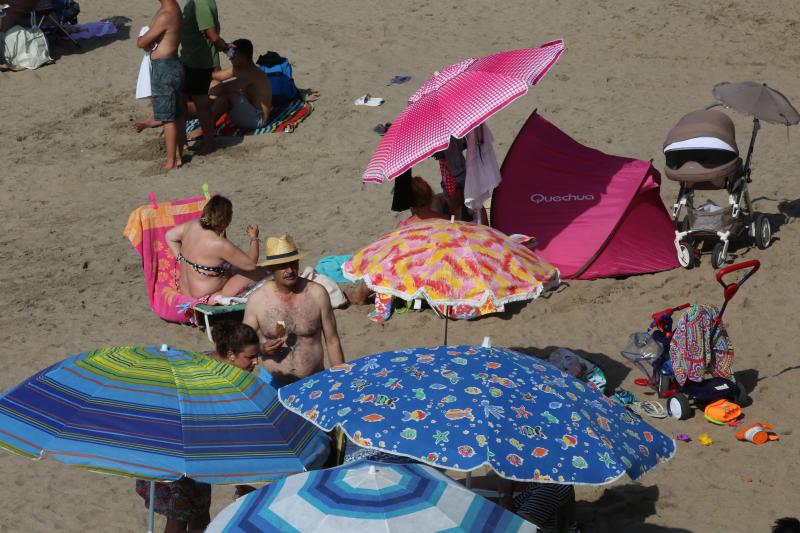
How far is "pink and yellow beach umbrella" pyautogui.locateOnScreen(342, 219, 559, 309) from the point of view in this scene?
19.7ft

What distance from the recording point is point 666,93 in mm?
12828

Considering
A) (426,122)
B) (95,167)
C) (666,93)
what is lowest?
(95,167)

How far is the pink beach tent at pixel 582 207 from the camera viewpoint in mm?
9000

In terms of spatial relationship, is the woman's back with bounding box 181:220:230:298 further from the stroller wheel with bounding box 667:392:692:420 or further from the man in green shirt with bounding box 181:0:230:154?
the man in green shirt with bounding box 181:0:230:154

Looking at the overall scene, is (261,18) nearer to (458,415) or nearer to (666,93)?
(666,93)

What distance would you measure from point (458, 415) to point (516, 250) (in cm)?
201

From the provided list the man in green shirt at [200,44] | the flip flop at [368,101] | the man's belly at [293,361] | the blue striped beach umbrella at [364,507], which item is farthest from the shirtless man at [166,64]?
the blue striped beach umbrella at [364,507]

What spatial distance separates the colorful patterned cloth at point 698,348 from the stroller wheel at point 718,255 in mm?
1856

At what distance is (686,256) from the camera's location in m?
8.98

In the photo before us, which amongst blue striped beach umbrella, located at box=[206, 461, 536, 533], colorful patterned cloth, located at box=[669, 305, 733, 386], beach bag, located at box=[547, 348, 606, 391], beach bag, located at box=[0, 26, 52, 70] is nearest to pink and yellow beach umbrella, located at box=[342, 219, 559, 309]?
colorful patterned cloth, located at box=[669, 305, 733, 386]

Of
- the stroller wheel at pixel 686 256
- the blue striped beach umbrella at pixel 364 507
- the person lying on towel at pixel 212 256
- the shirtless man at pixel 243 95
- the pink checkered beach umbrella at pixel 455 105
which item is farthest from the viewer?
the shirtless man at pixel 243 95

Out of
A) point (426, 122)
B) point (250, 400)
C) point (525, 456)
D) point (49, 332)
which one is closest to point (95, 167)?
point (49, 332)

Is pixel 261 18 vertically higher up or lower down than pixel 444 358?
lower down

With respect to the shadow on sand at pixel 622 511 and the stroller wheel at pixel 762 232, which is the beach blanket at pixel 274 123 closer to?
the stroller wheel at pixel 762 232
